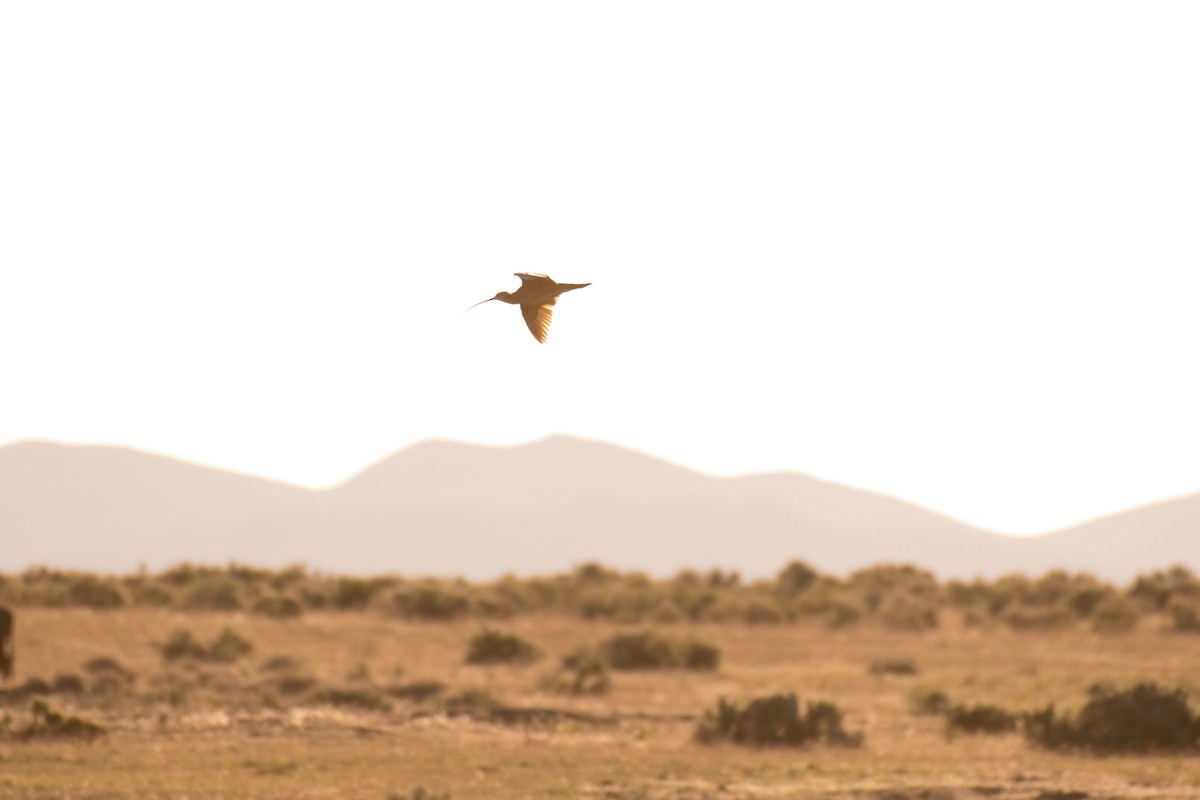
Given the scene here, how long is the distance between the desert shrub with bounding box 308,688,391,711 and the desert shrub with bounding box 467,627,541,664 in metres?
7.26

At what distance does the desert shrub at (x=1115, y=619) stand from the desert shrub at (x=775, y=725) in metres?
20.2

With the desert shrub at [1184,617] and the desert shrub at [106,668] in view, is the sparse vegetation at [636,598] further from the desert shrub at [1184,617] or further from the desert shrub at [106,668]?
the desert shrub at [106,668]

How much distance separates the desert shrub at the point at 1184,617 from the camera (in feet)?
135

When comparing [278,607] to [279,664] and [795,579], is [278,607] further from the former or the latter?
[795,579]

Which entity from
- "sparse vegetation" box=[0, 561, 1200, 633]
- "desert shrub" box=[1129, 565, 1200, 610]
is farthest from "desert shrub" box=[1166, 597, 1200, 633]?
"desert shrub" box=[1129, 565, 1200, 610]

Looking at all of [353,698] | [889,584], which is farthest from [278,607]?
[889,584]

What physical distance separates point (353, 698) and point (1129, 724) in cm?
1140

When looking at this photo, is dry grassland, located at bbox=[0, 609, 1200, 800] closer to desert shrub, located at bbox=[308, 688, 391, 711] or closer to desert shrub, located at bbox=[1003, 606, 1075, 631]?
desert shrub, located at bbox=[308, 688, 391, 711]

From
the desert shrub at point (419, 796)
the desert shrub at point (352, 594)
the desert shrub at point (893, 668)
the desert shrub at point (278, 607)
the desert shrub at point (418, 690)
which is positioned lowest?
the desert shrub at point (419, 796)

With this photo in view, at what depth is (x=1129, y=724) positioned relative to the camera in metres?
22.1

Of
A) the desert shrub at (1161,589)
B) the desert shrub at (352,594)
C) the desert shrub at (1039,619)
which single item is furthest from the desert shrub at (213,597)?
the desert shrub at (1161,589)

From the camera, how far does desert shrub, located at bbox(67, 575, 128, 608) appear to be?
42.3 meters

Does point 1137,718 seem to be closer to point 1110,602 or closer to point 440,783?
point 440,783

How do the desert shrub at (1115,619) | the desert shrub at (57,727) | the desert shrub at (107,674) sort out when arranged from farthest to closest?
the desert shrub at (1115,619) → the desert shrub at (107,674) → the desert shrub at (57,727)
